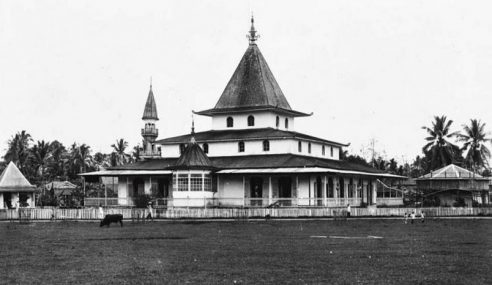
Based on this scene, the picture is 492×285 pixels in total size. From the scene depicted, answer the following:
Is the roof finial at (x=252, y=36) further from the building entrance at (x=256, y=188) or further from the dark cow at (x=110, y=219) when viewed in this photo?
the dark cow at (x=110, y=219)

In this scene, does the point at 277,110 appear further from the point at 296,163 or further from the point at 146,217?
the point at 146,217

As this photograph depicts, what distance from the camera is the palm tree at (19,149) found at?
102 meters

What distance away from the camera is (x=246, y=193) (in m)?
62.8

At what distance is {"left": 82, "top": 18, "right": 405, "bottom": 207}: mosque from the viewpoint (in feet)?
197

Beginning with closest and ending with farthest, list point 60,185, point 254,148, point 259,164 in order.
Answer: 1. point 259,164
2. point 254,148
3. point 60,185

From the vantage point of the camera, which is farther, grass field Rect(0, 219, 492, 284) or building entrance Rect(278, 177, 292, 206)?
building entrance Rect(278, 177, 292, 206)

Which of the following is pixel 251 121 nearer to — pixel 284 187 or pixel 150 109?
pixel 284 187

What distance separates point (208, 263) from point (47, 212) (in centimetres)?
3488

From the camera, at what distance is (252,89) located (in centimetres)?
7019

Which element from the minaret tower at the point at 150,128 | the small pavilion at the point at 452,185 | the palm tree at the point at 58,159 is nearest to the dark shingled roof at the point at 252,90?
the small pavilion at the point at 452,185

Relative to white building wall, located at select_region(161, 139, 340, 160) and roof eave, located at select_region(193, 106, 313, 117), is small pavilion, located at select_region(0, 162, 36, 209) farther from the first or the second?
roof eave, located at select_region(193, 106, 313, 117)

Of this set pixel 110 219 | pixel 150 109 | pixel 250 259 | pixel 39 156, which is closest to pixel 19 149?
pixel 39 156

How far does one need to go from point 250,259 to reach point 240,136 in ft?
145

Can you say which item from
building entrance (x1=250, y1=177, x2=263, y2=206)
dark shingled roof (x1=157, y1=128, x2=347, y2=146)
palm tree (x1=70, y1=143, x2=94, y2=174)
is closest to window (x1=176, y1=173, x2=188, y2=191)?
building entrance (x1=250, y1=177, x2=263, y2=206)
